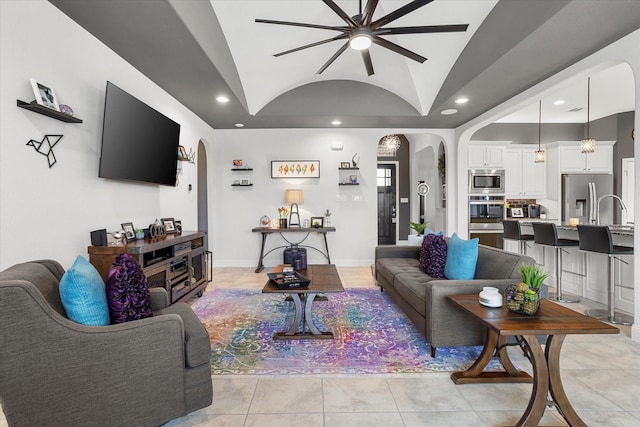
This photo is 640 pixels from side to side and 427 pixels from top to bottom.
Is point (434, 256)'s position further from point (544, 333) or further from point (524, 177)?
point (524, 177)

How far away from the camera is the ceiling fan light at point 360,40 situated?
2480 mm

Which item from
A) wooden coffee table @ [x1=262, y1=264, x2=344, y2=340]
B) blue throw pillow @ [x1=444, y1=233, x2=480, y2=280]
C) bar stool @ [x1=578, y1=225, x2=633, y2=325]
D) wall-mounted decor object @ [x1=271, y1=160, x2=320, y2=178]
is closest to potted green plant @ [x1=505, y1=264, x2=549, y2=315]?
blue throw pillow @ [x1=444, y1=233, x2=480, y2=280]

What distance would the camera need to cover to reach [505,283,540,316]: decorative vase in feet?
5.84

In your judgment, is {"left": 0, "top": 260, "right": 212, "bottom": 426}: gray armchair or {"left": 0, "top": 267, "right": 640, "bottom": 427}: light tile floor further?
{"left": 0, "top": 267, "right": 640, "bottom": 427}: light tile floor

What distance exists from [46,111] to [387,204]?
8.00 metres

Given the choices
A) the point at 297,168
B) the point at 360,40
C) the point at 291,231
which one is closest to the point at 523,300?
the point at 360,40

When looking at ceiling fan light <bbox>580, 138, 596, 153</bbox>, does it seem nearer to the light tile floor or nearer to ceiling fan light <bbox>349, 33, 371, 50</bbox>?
the light tile floor

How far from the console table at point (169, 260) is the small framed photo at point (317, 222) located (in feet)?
7.14

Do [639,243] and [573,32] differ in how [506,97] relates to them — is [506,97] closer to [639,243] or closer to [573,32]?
[573,32]

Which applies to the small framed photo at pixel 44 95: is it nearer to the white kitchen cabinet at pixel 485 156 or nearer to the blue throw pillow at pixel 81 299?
the blue throw pillow at pixel 81 299

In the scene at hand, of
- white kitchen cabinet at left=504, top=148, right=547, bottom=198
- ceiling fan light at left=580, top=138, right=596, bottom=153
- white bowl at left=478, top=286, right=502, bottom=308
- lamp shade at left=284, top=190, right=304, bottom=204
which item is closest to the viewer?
white bowl at left=478, top=286, right=502, bottom=308

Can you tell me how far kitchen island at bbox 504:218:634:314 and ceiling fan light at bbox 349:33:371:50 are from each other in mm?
3245

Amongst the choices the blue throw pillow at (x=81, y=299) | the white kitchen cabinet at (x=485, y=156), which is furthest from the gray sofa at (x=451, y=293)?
the white kitchen cabinet at (x=485, y=156)

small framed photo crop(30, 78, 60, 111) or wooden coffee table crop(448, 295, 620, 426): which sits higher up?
small framed photo crop(30, 78, 60, 111)
